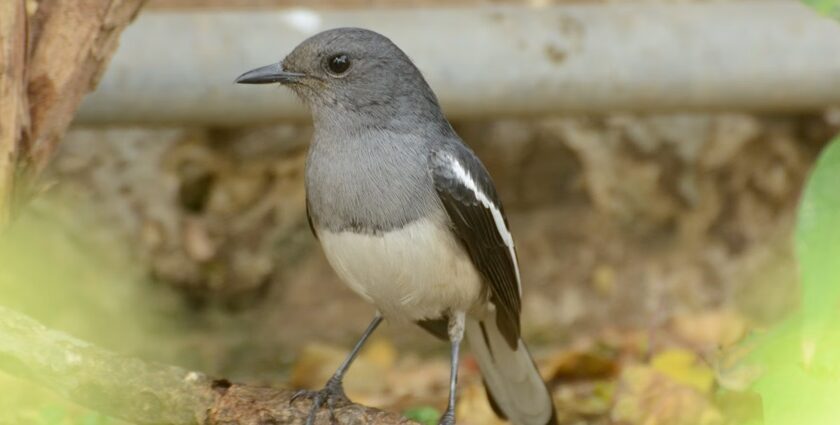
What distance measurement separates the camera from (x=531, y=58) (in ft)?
17.9

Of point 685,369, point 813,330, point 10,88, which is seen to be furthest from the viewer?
point 685,369

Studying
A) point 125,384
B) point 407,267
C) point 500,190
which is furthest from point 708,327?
point 125,384

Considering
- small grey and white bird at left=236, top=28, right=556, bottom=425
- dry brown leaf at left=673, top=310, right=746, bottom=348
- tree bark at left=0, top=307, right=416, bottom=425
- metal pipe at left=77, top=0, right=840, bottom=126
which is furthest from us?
dry brown leaf at left=673, top=310, right=746, bottom=348

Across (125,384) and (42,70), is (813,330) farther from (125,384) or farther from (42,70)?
(42,70)

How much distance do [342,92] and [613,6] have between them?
2.30m

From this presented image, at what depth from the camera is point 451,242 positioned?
3713 mm

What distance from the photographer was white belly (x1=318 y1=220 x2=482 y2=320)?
3586 millimetres

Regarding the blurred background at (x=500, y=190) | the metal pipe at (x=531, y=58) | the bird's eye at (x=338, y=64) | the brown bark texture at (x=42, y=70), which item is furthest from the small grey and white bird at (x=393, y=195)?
the metal pipe at (x=531, y=58)

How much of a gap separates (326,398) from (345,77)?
1043mm

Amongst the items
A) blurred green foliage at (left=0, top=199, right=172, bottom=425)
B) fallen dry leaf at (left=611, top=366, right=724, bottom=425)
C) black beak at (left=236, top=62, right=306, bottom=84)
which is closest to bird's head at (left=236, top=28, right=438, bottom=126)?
black beak at (left=236, top=62, right=306, bottom=84)

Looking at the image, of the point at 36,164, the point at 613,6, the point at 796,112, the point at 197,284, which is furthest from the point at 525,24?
the point at 36,164

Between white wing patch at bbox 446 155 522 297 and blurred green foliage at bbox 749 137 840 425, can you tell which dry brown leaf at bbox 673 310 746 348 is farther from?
blurred green foliage at bbox 749 137 840 425

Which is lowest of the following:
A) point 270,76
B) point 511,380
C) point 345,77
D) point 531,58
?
point 511,380

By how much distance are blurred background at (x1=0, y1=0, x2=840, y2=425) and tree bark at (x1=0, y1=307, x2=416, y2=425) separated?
4.92 feet
